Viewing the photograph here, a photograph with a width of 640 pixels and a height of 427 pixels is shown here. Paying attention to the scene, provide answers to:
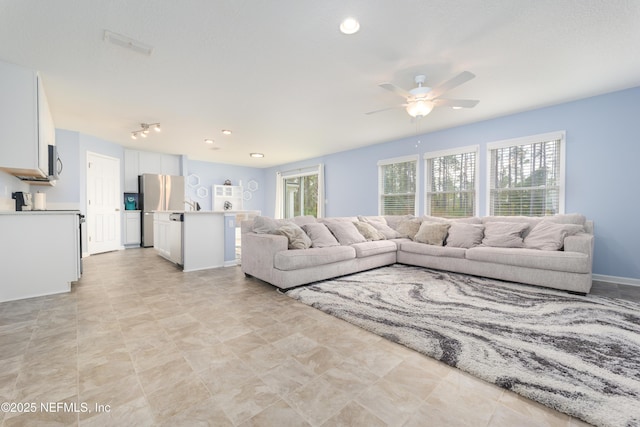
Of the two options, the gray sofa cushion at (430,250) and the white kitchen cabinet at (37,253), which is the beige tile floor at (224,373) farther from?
the gray sofa cushion at (430,250)

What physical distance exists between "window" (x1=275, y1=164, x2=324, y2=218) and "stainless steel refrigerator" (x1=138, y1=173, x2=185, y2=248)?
325cm

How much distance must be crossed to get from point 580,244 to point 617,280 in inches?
48.1

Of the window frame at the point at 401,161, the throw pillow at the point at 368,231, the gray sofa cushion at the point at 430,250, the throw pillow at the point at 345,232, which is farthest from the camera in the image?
the window frame at the point at 401,161

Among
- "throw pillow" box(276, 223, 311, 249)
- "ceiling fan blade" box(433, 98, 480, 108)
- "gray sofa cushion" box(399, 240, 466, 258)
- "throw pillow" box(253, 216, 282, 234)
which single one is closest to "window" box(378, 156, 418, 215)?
"gray sofa cushion" box(399, 240, 466, 258)

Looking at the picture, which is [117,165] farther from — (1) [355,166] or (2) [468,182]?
(2) [468,182]

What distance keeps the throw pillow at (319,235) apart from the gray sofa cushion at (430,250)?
138cm

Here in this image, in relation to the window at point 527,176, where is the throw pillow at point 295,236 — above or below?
below

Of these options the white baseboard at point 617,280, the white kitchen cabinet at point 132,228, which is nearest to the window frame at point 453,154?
the white baseboard at point 617,280

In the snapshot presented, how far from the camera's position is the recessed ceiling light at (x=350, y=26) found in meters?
2.16

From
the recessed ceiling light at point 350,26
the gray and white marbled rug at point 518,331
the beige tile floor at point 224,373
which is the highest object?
the recessed ceiling light at point 350,26

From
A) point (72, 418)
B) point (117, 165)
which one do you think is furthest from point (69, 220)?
point (117, 165)

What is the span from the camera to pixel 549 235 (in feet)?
11.1

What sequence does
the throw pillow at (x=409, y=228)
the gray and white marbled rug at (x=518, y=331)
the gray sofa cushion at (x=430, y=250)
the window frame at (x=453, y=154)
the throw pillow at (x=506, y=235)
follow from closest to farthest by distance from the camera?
the gray and white marbled rug at (x=518, y=331), the throw pillow at (x=506, y=235), the gray sofa cushion at (x=430, y=250), the window frame at (x=453, y=154), the throw pillow at (x=409, y=228)

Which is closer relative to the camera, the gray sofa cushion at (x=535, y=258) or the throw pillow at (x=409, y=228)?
the gray sofa cushion at (x=535, y=258)
